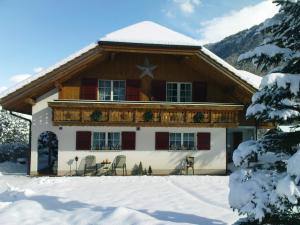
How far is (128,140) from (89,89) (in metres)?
3.40

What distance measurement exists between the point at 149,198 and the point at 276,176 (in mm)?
7405

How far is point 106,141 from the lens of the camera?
2108cm

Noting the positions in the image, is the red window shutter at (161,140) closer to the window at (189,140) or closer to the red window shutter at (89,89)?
the window at (189,140)

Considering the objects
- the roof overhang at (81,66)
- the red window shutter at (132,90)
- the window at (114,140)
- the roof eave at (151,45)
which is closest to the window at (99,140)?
the window at (114,140)

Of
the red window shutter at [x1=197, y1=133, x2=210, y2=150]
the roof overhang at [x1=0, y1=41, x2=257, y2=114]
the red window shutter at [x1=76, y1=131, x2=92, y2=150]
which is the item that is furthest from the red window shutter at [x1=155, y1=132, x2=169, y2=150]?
the roof overhang at [x1=0, y1=41, x2=257, y2=114]

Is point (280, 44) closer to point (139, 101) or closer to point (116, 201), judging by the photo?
point (116, 201)

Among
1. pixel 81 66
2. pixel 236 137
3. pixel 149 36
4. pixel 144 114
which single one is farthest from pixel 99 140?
pixel 236 137

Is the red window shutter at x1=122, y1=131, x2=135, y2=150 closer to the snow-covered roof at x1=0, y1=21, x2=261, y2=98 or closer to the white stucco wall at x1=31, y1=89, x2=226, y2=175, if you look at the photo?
the white stucco wall at x1=31, y1=89, x2=226, y2=175

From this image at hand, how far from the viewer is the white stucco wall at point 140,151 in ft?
67.7

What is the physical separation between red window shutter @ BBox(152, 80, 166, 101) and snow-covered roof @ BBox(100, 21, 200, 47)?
246 cm

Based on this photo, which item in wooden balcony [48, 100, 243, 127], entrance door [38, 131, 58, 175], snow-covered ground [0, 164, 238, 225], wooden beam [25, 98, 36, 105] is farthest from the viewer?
entrance door [38, 131, 58, 175]

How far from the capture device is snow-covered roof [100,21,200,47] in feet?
67.2

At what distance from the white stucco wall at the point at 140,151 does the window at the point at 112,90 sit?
72.8 inches

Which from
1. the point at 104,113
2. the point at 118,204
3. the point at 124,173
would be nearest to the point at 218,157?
the point at 124,173
